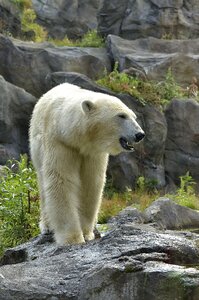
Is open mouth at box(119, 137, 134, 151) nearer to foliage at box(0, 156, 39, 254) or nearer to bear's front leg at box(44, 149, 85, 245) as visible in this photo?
bear's front leg at box(44, 149, 85, 245)

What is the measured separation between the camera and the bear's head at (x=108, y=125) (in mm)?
5605

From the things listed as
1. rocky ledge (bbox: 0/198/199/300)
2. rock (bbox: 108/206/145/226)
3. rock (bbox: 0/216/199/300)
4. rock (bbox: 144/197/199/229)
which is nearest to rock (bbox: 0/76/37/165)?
rock (bbox: 108/206/145/226)

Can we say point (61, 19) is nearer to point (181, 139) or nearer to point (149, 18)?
point (149, 18)

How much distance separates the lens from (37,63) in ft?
53.7

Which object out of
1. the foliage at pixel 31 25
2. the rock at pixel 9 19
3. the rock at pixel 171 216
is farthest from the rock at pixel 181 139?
the foliage at pixel 31 25

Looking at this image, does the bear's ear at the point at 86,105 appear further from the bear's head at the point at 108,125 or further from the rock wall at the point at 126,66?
the rock wall at the point at 126,66

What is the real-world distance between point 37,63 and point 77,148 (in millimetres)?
10948

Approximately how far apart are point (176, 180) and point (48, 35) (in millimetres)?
8798

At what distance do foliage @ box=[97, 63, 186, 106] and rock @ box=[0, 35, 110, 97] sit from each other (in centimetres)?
185

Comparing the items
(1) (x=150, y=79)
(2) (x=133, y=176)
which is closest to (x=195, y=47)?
(1) (x=150, y=79)

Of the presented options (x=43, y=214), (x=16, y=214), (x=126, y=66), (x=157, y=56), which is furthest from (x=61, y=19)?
(x=43, y=214)

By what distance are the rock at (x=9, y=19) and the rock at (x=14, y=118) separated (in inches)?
208

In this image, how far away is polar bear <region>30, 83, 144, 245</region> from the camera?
561 cm

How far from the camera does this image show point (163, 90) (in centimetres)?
1545
